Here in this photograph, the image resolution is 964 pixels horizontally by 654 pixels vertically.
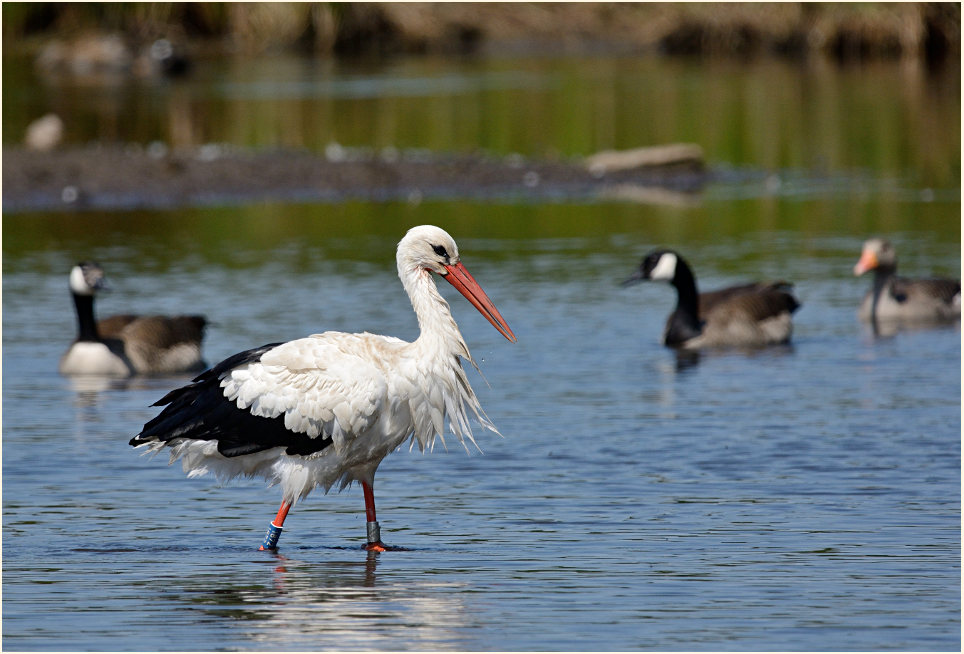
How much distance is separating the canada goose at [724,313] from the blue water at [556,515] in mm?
310

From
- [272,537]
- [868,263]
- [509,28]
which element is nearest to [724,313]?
[868,263]

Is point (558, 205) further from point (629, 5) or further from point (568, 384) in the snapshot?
point (629, 5)

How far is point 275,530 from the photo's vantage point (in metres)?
8.15

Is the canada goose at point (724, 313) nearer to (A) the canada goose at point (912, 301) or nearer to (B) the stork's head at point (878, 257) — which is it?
(A) the canada goose at point (912, 301)

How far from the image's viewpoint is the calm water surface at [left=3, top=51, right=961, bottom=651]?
22.8ft

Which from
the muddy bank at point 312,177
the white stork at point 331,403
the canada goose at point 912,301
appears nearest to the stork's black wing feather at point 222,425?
the white stork at point 331,403

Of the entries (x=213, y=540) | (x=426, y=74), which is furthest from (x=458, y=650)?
(x=426, y=74)

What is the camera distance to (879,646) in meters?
A: 6.49

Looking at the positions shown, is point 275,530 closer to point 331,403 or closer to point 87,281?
point 331,403

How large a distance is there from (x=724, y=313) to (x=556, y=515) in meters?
6.80

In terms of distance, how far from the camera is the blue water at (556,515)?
689 centimetres

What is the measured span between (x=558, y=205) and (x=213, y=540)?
16063mm

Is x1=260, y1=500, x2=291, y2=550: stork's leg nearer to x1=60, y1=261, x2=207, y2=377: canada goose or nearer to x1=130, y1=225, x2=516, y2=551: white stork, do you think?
x1=130, y1=225, x2=516, y2=551: white stork

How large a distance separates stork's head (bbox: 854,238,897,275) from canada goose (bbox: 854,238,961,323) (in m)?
0.31
